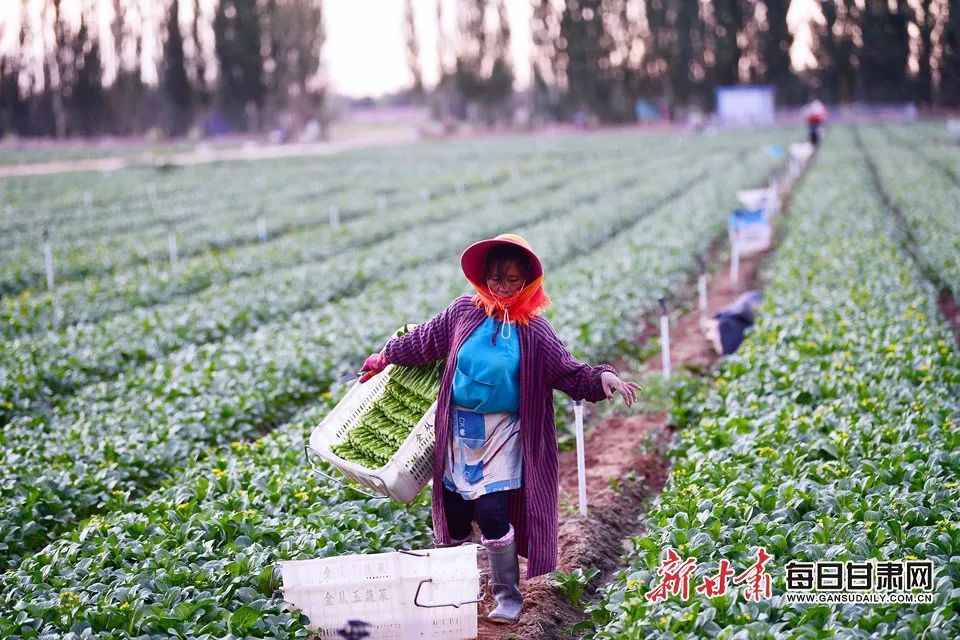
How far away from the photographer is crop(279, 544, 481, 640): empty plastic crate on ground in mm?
4754

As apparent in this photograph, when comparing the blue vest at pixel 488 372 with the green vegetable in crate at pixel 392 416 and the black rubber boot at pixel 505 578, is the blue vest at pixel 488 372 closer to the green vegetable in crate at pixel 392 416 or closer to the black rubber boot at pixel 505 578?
the green vegetable in crate at pixel 392 416

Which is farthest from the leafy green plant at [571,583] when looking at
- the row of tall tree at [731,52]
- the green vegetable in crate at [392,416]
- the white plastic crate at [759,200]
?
the row of tall tree at [731,52]

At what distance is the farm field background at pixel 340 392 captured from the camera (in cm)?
504

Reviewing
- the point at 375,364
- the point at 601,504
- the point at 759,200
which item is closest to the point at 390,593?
the point at 375,364

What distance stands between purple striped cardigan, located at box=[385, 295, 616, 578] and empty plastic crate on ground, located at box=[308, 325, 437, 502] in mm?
88

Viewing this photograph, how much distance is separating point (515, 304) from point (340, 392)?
14.7ft

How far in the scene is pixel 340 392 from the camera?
30.4ft

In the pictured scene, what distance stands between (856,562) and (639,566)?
3.77ft

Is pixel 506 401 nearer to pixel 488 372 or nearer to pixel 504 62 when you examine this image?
pixel 488 372

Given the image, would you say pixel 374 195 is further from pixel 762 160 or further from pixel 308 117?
pixel 308 117

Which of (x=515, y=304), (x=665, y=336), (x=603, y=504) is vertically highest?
(x=515, y=304)

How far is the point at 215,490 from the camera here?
6.69 meters

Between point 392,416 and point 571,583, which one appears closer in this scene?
point 392,416

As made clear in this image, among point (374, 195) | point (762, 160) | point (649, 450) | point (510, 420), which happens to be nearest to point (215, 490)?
point (510, 420)
